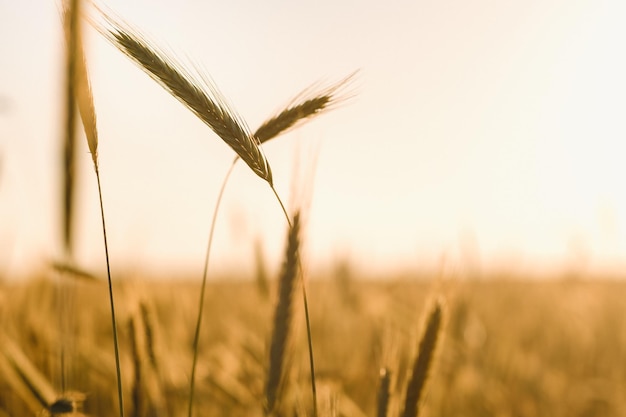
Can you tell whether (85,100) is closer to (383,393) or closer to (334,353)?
(383,393)

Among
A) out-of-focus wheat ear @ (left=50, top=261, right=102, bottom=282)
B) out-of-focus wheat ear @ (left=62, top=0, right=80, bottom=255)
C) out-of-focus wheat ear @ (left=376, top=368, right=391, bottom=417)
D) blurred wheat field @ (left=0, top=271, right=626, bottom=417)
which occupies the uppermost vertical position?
out-of-focus wheat ear @ (left=62, top=0, right=80, bottom=255)

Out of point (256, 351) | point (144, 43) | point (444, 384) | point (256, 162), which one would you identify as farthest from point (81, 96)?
point (444, 384)

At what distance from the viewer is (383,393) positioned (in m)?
0.91

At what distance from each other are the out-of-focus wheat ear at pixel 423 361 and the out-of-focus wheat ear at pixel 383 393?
28mm

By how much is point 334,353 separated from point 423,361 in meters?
2.00

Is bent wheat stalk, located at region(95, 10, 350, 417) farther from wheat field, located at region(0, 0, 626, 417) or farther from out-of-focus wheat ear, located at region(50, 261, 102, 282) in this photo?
out-of-focus wheat ear, located at region(50, 261, 102, 282)

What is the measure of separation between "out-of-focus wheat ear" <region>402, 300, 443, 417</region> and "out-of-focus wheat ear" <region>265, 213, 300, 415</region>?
0.84 feet

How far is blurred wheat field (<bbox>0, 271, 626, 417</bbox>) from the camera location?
1290 mm

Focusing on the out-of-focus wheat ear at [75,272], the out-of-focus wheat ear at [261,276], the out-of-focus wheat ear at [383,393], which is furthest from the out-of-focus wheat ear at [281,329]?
the out-of-focus wheat ear at [261,276]

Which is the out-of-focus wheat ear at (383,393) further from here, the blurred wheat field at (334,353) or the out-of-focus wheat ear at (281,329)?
the out-of-focus wheat ear at (281,329)

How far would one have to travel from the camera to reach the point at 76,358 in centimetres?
182

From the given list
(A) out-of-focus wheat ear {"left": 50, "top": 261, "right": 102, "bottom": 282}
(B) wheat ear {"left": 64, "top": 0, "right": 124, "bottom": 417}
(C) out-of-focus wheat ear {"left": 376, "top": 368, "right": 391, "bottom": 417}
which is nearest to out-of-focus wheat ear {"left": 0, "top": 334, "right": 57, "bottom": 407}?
(A) out-of-focus wheat ear {"left": 50, "top": 261, "right": 102, "bottom": 282}

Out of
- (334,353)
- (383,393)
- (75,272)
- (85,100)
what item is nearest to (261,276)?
(75,272)

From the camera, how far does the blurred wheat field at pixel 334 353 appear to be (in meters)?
1.29
